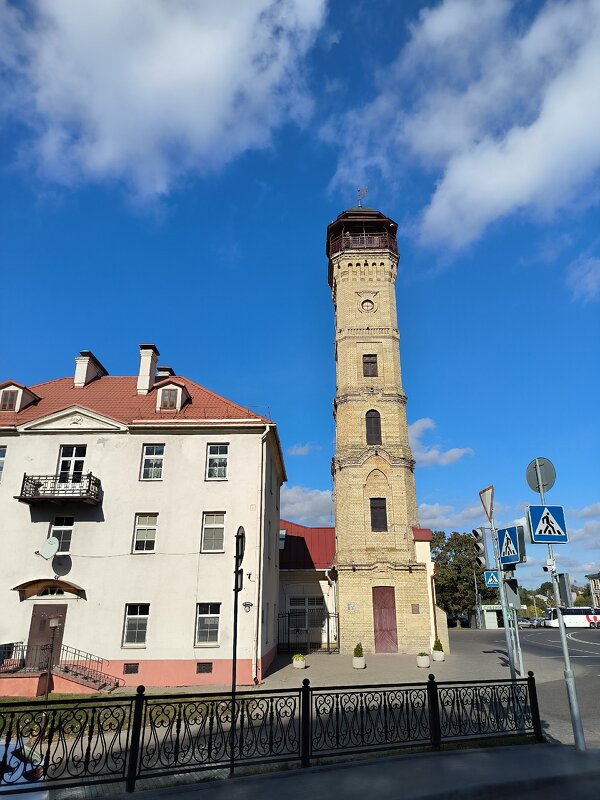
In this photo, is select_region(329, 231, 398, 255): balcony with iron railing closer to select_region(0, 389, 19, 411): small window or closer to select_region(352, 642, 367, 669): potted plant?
select_region(0, 389, 19, 411): small window

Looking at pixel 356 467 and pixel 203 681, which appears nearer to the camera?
pixel 203 681

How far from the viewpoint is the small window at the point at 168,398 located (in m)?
23.0

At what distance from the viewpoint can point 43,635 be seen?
1905 centimetres

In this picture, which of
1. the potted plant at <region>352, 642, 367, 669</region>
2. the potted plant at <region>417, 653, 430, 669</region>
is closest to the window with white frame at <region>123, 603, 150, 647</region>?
the potted plant at <region>352, 642, 367, 669</region>

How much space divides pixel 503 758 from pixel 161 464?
16.5 m

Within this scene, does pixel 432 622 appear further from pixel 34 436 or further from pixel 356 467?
pixel 34 436

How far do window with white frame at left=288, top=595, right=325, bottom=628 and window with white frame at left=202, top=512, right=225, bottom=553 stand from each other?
14074 mm

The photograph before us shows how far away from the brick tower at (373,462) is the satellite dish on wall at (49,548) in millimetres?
14852

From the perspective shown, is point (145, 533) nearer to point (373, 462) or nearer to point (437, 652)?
point (373, 462)

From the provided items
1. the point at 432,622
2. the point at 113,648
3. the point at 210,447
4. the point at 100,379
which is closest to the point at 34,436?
the point at 100,379

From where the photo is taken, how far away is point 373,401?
30875mm

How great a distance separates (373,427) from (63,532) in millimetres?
17931

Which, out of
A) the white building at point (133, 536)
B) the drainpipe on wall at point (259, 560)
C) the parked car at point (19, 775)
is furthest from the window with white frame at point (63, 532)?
the parked car at point (19, 775)

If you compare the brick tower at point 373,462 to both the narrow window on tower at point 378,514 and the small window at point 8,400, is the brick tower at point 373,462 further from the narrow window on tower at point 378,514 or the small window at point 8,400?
the small window at point 8,400
